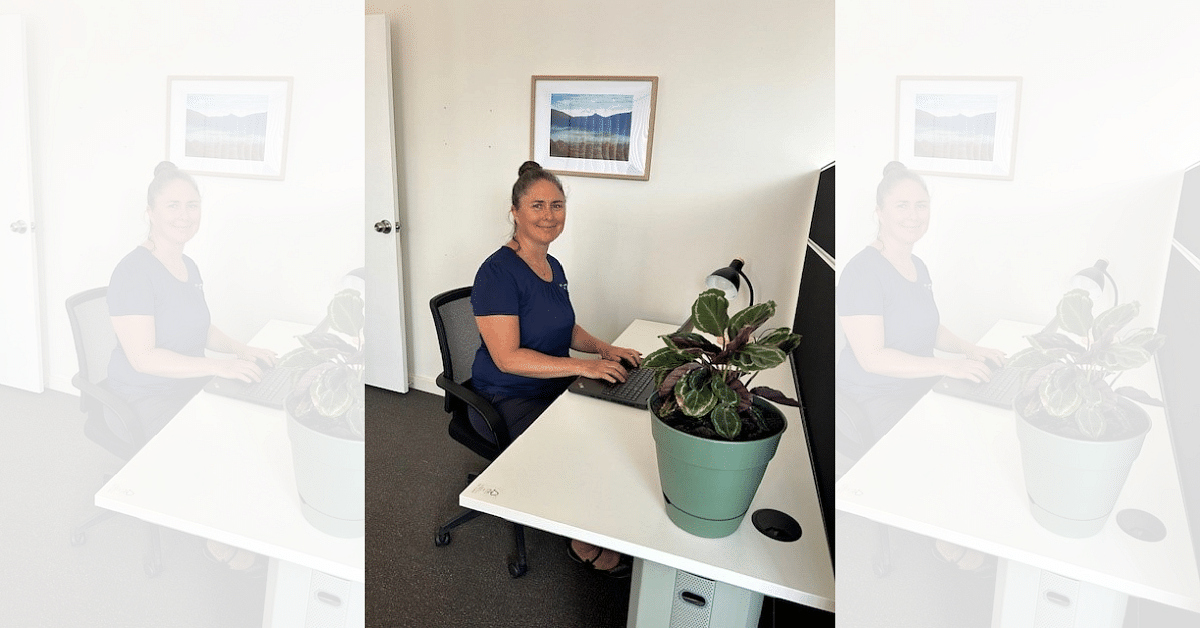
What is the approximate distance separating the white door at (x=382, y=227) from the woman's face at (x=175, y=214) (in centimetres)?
310

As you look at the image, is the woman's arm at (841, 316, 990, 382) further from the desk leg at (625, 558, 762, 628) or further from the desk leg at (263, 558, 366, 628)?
the desk leg at (625, 558, 762, 628)

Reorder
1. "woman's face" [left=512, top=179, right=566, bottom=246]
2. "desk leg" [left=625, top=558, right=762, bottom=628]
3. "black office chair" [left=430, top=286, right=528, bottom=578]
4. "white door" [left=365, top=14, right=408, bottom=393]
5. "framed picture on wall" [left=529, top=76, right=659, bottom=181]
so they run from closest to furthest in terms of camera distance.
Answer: "desk leg" [left=625, top=558, right=762, bottom=628] → "black office chair" [left=430, top=286, right=528, bottom=578] → "woman's face" [left=512, top=179, right=566, bottom=246] → "framed picture on wall" [left=529, top=76, right=659, bottom=181] → "white door" [left=365, top=14, right=408, bottom=393]

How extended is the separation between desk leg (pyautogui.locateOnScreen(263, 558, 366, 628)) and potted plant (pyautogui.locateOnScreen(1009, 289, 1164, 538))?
1.57 feet

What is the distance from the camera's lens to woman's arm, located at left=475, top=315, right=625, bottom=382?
2.11 meters

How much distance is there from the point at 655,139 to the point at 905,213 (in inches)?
97.9

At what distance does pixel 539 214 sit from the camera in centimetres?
233

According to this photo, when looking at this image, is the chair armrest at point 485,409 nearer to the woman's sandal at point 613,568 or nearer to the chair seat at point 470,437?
the chair seat at point 470,437

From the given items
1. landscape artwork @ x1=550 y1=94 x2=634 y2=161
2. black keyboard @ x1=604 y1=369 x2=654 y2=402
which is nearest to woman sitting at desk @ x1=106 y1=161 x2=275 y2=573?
black keyboard @ x1=604 y1=369 x2=654 y2=402

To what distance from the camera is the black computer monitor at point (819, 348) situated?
4.67ft

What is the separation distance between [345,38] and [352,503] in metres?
0.29

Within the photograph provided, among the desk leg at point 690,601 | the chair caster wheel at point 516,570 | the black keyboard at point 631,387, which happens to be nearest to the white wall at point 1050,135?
the desk leg at point 690,601

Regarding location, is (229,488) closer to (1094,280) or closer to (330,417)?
(330,417)

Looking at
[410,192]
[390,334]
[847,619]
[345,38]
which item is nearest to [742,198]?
[410,192]

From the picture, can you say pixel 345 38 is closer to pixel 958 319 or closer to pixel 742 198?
pixel 958 319
